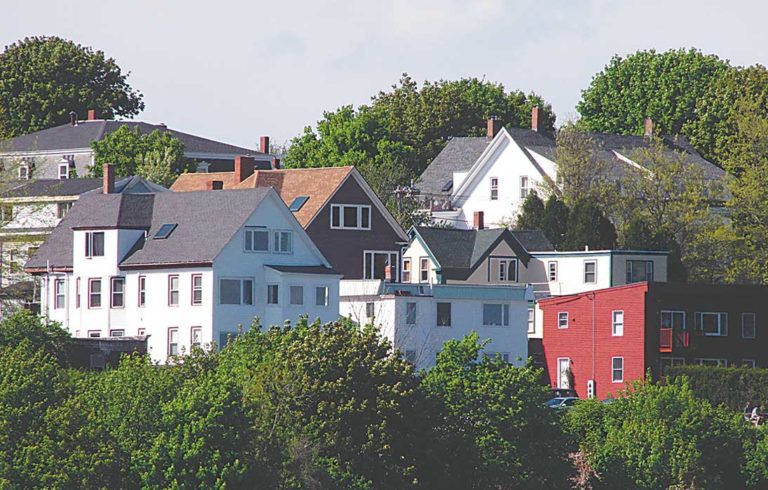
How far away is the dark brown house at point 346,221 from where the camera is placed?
304ft

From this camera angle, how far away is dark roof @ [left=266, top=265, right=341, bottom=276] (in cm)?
8256

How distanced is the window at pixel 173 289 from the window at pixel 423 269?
1727 cm

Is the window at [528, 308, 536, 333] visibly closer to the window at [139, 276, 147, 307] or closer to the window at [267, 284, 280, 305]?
the window at [267, 284, 280, 305]

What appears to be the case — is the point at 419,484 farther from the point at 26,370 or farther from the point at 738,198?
the point at 738,198

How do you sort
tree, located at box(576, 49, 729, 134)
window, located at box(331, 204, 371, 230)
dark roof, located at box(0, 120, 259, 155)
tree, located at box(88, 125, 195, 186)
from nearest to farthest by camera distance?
window, located at box(331, 204, 371, 230), tree, located at box(88, 125, 195, 186), dark roof, located at box(0, 120, 259, 155), tree, located at box(576, 49, 729, 134)

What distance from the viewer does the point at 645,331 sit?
86.9 meters

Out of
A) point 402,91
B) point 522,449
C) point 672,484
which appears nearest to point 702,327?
point 672,484

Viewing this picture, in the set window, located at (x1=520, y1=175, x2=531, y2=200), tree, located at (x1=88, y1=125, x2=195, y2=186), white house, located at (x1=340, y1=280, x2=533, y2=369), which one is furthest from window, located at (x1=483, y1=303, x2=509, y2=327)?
tree, located at (x1=88, y1=125, x2=195, y2=186)

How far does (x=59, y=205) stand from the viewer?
100 meters

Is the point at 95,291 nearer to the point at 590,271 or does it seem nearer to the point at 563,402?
the point at 563,402

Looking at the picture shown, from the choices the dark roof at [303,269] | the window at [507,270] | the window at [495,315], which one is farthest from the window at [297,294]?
the window at [507,270]

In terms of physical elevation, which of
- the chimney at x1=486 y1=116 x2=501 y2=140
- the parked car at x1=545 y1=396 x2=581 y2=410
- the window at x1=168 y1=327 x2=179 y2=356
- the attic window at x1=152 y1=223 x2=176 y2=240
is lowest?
the parked car at x1=545 y1=396 x2=581 y2=410

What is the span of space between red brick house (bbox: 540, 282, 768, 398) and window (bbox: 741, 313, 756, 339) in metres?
0.04

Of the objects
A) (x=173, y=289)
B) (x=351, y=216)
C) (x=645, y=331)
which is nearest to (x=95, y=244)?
(x=173, y=289)
